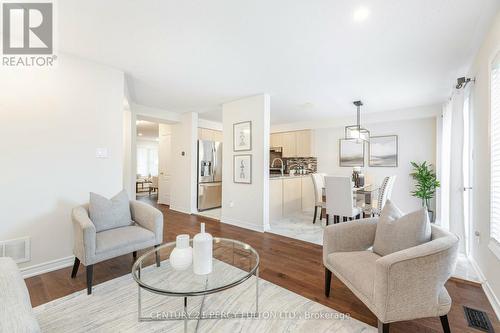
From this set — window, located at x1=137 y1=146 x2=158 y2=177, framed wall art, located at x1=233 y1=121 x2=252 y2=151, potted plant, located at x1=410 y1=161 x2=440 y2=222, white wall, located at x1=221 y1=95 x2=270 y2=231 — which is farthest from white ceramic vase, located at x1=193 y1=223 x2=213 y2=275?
window, located at x1=137 y1=146 x2=158 y2=177

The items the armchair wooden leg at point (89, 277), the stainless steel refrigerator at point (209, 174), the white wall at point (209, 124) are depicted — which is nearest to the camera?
the armchair wooden leg at point (89, 277)

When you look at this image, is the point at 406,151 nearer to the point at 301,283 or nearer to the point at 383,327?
the point at 301,283

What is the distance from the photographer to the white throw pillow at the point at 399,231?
158cm

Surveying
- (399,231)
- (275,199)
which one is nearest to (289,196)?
(275,199)

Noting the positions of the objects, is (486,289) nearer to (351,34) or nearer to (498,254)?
(498,254)

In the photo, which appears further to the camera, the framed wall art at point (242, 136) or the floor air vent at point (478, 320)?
the framed wall art at point (242, 136)

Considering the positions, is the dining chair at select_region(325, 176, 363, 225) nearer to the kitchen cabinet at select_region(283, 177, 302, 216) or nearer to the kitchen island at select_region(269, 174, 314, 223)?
the kitchen island at select_region(269, 174, 314, 223)

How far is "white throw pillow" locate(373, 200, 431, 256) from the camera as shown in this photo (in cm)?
158

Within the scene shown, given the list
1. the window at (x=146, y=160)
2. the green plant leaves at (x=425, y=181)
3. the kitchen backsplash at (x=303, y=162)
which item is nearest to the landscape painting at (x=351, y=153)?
the kitchen backsplash at (x=303, y=162)

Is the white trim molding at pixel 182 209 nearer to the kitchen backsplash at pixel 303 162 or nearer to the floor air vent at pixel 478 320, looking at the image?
the kitchen backsplash at pixel 303 162

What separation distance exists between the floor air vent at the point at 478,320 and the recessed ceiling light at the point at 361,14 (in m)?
2.56

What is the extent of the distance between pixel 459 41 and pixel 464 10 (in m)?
0.59

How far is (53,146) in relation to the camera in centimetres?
249

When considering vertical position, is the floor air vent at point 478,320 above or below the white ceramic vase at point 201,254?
below
